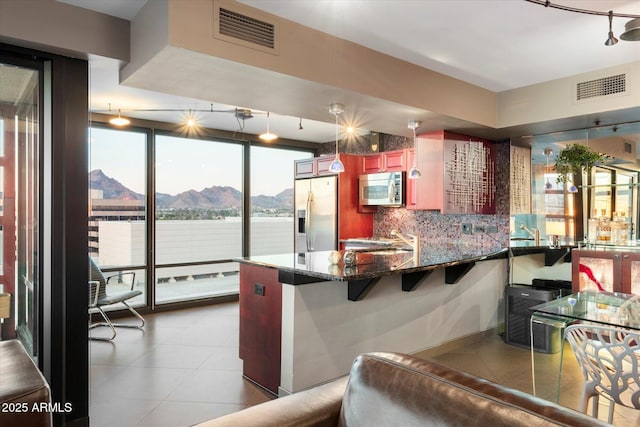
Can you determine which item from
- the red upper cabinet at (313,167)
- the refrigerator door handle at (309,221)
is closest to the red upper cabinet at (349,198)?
the red upper cabinet at (313,167)

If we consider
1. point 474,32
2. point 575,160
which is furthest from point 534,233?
point 474,32

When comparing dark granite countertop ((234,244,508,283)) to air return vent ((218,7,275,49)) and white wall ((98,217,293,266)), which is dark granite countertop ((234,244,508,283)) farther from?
white wall ((98,217,293,266))

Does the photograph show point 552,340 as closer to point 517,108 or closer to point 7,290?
point 517,108

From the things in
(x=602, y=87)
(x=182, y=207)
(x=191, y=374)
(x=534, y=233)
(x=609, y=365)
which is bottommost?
(x=191, y=374)

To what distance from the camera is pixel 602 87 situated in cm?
346

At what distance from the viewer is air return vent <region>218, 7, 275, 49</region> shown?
238 cm

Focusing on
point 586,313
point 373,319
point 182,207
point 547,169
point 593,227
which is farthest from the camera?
point 182,207

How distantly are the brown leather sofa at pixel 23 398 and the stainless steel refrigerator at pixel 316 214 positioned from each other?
14.6 ft

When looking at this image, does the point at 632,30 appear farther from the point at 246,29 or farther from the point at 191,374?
the point at 191,374

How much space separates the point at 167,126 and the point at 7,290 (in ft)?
11.8

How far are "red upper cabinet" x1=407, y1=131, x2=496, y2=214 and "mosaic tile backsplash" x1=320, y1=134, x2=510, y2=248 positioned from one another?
105 millimetres

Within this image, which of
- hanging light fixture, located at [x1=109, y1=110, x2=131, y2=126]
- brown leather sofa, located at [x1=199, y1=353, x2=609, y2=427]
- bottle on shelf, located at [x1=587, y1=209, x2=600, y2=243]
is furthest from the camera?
hanging light fixture, located at [x1=109, y1=110, x2=131, y2=126]

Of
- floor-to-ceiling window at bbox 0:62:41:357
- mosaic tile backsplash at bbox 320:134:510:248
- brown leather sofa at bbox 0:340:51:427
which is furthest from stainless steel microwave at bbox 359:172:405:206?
brown leather sofa at bbox 0:340:51:427

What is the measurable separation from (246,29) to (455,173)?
9.45 ft
